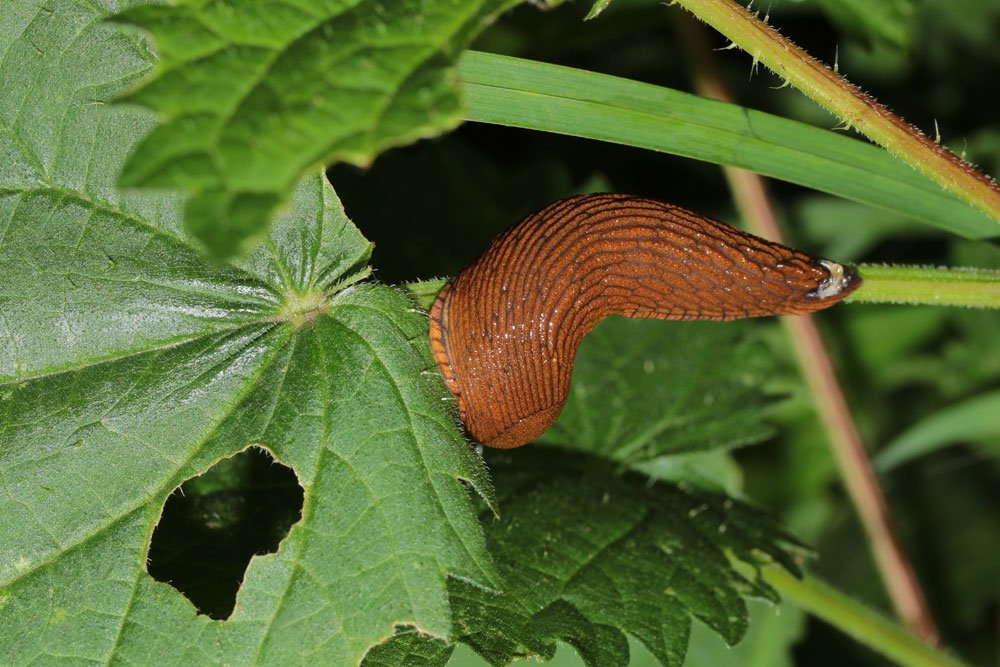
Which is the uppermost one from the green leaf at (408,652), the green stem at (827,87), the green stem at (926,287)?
the green stem at (827,87)

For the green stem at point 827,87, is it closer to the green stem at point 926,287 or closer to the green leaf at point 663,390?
the green stem at point 926,287

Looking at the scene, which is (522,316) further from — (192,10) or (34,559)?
(34,559)

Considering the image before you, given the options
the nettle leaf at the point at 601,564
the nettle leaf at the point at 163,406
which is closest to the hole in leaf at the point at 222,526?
the nettle leaf at the point at 163,406

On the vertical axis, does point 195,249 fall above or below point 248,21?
below

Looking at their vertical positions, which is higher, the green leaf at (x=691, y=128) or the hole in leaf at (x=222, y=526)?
the green leaf at (x=691, y=128)

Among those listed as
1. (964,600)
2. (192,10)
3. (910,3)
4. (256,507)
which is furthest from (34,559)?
(964,600)

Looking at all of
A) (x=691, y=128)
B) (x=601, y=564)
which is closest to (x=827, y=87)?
(x=691, y=128)
